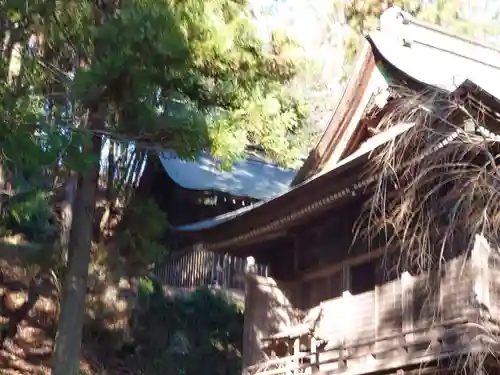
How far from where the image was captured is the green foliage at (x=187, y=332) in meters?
13.8

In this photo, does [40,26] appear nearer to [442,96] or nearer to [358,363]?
[442,96]

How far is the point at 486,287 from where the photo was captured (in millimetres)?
6781

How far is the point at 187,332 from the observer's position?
1445 cm

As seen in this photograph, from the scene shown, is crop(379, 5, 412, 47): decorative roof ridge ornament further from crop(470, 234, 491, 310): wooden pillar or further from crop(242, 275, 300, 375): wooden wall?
crop(470, 234, 491, 310): wooden pillar

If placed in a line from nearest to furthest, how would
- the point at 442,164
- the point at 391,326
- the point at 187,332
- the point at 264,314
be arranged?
the point at 442,164, the point at 391,326, the point at 264,314, the point at 187,332

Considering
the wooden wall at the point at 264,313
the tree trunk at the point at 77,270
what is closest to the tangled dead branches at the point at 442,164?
the tree trunk at the point at 77,270

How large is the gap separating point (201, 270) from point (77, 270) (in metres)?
8.86


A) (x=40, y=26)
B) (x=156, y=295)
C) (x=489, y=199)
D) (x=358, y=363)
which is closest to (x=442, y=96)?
(x=489, y=199)

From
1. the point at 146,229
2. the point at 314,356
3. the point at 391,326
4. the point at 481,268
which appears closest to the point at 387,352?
the point at 391,326

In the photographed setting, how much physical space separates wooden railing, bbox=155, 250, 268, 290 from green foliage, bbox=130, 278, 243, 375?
1.18 meters

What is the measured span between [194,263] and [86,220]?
28.9ft

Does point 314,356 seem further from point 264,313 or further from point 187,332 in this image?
point 187,332

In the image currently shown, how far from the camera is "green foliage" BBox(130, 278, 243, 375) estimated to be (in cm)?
1385

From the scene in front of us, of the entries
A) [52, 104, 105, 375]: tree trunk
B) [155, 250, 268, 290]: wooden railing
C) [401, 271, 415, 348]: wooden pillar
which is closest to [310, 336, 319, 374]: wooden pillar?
[401, 271, 415, 348]: wooden pillar
